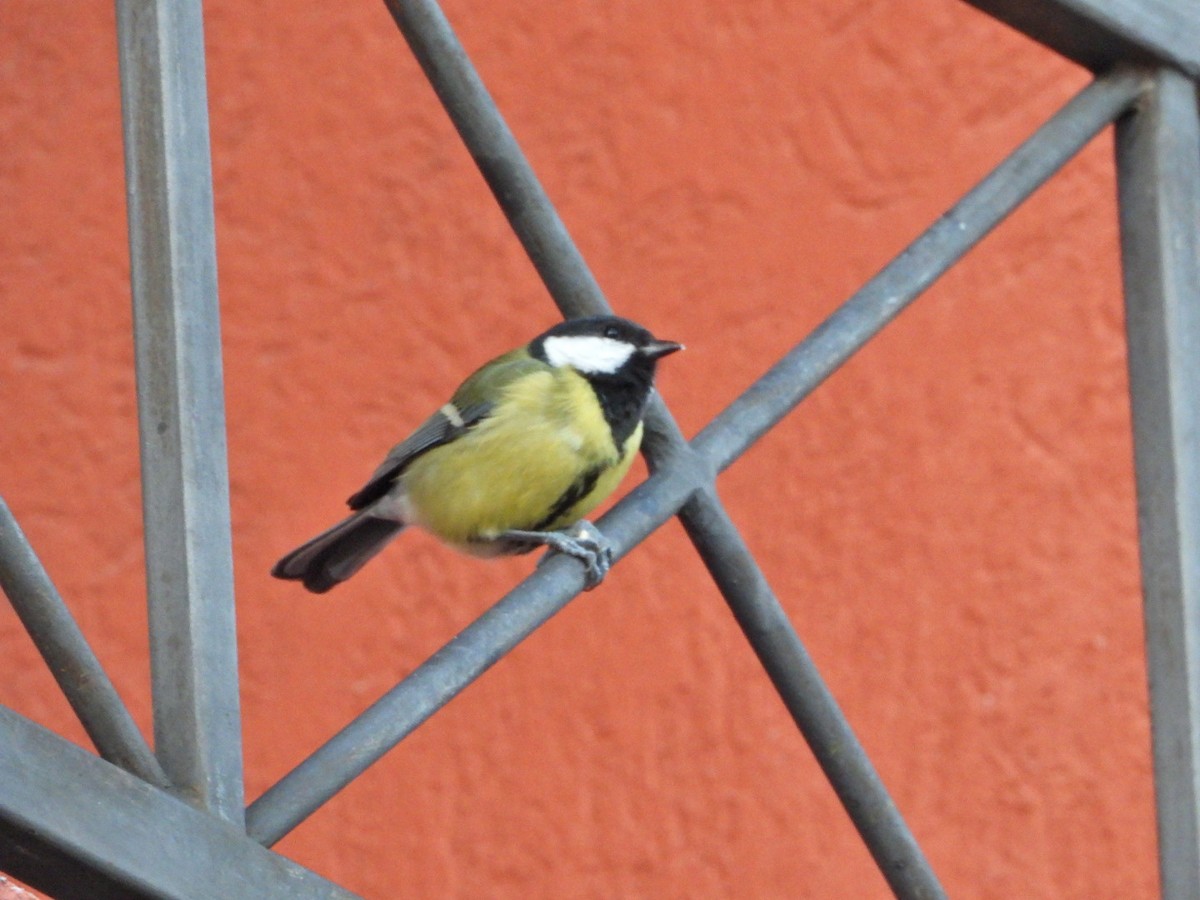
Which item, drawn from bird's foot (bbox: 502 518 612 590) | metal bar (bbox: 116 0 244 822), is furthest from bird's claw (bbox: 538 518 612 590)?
metal bar (bbox: 116 0 244 822)

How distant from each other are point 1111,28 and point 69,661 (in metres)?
1.04

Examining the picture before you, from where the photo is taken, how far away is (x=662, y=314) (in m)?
2.98

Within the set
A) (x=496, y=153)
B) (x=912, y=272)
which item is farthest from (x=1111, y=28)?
(x=496, y=153)

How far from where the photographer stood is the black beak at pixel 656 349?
226 centimetres

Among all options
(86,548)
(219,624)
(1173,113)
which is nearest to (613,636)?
(86,548)

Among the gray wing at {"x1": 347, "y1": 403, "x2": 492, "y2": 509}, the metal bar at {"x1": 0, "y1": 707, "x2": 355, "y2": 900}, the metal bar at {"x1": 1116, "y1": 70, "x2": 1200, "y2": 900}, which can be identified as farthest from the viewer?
the gray wing at {"x1": 347, "y1": 403, "x2": 492, "y2": 509}

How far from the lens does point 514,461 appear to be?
7.37ft

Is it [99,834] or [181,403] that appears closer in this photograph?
[99,834]

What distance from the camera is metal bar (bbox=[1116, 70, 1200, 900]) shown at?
1612 millimetres

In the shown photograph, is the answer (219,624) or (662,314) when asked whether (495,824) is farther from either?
(219,624)

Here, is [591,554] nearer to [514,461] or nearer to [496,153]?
[496,153]

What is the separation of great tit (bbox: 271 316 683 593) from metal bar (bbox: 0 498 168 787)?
0.96m

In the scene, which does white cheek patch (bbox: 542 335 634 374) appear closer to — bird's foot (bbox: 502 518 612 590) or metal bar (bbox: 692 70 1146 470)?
bird's foot (bbox: 502 518 612 590)

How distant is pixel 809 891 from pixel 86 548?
118cm
